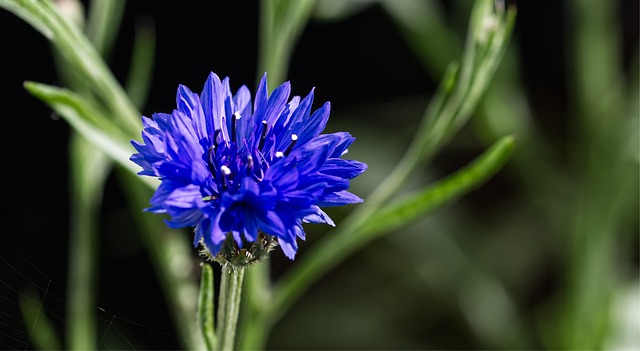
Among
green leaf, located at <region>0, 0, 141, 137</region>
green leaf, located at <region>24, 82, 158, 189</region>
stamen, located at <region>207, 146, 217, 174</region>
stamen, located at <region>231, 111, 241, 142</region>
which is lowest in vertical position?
stamen, located at <region>207, 146, 217, 174</region>

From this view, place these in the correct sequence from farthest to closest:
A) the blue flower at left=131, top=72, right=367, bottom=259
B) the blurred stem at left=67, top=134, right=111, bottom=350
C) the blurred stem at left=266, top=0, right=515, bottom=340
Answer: the blurred stem at left=67, top=134, right=111, bottom=350 < the blurred stem at left=266, top=0, right=515, bottom=340 < the blue flower at left=131, top=72, right=367, bottom=259

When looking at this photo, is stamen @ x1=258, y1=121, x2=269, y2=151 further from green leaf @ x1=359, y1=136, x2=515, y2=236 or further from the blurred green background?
the blurred green background

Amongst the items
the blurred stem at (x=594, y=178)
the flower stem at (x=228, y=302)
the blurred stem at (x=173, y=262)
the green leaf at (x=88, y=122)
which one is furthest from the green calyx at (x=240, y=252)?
the blurred stem at (x=594, y=178)

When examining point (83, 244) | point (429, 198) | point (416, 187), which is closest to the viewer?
point (429, 198)

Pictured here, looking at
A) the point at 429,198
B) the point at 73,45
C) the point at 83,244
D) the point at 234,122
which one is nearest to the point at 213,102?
the point at 234,122

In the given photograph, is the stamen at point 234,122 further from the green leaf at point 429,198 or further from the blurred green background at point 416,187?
the blurred green background at point 416,187

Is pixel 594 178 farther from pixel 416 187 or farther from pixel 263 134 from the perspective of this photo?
pixel 263 134

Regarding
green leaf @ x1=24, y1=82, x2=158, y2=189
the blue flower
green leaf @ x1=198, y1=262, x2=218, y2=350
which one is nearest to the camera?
the blue flower

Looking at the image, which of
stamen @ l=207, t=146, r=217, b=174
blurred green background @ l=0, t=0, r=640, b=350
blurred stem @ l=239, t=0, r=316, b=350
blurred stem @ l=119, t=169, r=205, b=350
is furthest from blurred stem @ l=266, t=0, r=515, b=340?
blurred green background @ l=0, t=0, r=640, b=350
